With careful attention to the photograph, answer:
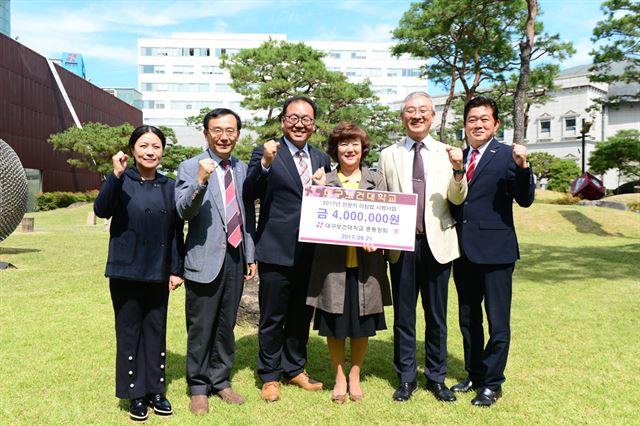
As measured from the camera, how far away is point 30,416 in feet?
12.3

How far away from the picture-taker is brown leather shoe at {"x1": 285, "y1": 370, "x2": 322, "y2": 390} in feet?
14.0

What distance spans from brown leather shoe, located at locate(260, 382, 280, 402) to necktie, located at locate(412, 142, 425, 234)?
166 centimetres

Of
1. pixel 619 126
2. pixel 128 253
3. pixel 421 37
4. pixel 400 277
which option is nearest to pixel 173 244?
pixel 128 253

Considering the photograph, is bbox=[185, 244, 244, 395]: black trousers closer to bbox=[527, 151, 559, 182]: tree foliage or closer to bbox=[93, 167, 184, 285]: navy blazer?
bbox=[93, 167, 184, 285]: navy blazer

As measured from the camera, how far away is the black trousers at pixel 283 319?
13.4ft

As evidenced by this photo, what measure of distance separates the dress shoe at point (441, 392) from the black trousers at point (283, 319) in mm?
1074

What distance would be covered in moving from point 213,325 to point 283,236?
85cm

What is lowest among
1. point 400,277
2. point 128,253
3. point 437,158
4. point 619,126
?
point 400,277

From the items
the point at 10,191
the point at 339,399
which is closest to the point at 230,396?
the point at 339,399

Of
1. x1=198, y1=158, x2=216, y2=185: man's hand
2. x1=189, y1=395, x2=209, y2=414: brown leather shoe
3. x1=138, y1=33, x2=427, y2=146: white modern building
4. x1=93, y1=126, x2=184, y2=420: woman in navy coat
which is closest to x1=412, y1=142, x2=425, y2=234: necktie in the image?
x1=198, y1=158, x2=216, y2=185: man's hand

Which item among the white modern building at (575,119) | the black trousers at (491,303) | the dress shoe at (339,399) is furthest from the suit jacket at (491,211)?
the white modern building at (575,119)

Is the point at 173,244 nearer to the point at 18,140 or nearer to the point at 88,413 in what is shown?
the point at 88,413

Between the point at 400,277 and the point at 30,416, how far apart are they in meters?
2.89

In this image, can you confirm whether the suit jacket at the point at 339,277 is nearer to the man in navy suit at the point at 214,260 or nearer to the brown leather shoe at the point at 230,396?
the man in navy suit at the point at 214,260
